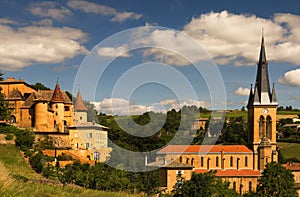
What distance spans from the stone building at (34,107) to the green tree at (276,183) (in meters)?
27.2

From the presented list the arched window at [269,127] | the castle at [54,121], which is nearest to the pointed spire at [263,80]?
the arched window at [269,127]

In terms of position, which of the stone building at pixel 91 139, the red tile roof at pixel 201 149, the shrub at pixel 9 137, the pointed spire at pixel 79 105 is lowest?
the red tile roof at pixel 201 149

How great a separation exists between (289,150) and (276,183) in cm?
4485

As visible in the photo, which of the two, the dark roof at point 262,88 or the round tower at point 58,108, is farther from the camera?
the dark roof at point 262,88

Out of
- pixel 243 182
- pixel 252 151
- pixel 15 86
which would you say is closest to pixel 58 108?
pixel 15 86

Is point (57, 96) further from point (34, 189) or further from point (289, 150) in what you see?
point (289, 150)

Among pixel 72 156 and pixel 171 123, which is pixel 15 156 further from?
pixel 171 123

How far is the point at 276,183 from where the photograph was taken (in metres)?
43.1

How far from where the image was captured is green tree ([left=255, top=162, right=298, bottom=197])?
42781 millimetres

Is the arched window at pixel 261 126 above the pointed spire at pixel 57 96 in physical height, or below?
below

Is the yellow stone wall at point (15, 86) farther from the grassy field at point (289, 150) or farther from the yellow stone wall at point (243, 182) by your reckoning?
the grassy field at point (289, 150)

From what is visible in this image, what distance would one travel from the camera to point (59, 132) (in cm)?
4831

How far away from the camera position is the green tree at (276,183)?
42781mm

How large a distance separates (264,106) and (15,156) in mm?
38428
